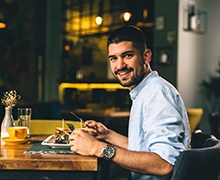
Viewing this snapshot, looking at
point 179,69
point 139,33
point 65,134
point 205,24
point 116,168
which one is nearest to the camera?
point 139,33

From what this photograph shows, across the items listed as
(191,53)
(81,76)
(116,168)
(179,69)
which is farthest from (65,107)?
(81,76)

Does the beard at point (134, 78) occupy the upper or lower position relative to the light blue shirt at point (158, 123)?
upper

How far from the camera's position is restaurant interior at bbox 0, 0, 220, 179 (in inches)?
277

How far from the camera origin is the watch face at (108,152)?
162cm

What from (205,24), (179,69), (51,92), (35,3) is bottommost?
(51,92)

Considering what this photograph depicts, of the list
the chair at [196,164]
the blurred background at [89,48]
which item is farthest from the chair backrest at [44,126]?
the blurred background at [89,48]

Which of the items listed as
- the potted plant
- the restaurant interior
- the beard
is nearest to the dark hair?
the beard

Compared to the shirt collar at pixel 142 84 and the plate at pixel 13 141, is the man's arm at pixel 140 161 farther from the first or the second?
the plate at pixel 13 141

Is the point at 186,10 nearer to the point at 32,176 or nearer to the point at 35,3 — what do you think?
the point at 35,3

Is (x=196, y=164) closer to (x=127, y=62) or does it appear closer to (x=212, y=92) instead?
(x=127, y=62)

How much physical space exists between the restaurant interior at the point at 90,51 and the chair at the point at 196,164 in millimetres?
3445

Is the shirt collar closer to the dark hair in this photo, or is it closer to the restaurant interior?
the dark hair

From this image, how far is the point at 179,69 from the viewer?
23.1ft

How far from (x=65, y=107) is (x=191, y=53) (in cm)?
270
